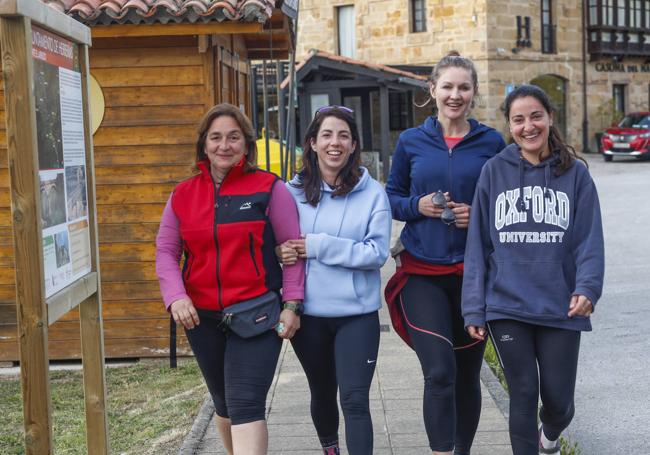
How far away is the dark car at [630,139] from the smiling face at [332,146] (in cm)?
3049

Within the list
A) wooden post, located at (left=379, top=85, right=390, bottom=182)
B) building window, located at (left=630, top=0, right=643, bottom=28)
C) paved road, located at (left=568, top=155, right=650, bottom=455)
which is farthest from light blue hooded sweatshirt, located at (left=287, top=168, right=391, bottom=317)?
building window, located at (left=630, top=0, right=643, bottom=28)

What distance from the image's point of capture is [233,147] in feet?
14.6

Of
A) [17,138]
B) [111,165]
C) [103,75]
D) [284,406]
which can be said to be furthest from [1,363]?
[17,138]

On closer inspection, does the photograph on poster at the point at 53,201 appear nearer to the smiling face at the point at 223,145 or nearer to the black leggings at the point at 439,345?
the smiling face at the point at 223,145

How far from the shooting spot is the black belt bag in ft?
14.3

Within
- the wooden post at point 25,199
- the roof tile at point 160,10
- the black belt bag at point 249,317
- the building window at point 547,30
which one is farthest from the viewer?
the building window at point 547,30

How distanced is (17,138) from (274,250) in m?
1.37

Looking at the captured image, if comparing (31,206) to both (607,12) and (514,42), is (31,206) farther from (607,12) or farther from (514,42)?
(607,12)

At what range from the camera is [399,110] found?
36500mm

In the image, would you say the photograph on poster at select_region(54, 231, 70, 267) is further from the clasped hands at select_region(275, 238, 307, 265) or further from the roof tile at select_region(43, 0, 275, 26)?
the roof tile at select_region(43, 0, 275, 26)

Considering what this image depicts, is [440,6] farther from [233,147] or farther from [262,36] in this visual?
[233,147]

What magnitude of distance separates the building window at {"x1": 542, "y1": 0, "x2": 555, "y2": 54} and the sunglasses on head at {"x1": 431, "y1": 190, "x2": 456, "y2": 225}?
1409 inches

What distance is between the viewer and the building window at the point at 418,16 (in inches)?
1491

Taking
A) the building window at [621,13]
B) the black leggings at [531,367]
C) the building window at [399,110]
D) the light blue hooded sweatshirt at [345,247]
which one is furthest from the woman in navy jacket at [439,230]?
the building window at [621,13]
